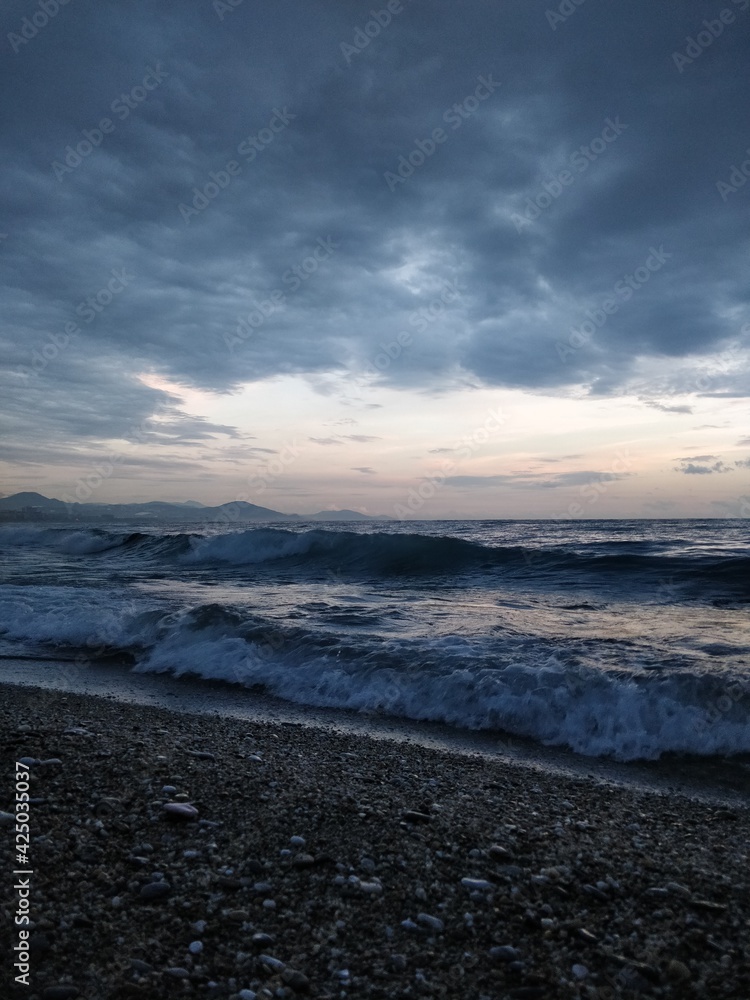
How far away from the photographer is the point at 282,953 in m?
2.73

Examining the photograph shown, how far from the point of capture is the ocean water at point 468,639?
6.71m

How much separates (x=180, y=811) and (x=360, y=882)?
1414 mm

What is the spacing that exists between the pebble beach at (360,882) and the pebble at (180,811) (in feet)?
Result: 0.05

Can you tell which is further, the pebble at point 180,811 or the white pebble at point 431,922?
the pebble at point 180,811

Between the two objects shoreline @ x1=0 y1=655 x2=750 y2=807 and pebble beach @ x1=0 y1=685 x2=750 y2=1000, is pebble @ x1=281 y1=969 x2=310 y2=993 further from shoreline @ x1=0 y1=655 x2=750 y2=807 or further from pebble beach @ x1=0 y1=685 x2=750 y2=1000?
shoreline @ x1=0 y1=655 x2=750 y2=807

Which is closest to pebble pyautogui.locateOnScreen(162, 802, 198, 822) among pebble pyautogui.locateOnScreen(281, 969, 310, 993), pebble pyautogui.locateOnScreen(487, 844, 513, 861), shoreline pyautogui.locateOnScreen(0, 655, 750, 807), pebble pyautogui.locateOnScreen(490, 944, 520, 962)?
pebble pyautogui.locateOnScreen(281, 969, 310, 993)

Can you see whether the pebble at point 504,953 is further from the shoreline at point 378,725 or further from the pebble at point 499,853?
the shoreline at point 378,725

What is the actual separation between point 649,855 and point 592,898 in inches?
31.6

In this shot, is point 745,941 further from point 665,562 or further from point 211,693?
point 665,562

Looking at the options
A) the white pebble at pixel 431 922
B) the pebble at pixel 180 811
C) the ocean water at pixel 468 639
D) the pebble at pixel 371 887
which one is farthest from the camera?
the ocean water at pixel 468 639

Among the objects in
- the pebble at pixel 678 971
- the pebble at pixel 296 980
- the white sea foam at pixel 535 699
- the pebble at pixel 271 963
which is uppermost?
the pebble at pixel 296 980

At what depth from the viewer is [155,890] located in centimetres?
313

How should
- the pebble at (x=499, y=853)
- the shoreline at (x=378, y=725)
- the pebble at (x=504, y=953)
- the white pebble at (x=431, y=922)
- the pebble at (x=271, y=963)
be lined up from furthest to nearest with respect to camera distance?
the shoreline at (x=378, y=725) < the pebble at (x=499, y=853) < the white pebble at (x=431, y=922) < the pebble at (x=504, y=953) < the pebble at (x=271, y=963)

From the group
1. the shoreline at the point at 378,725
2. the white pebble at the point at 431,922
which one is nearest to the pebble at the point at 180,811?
the white pebble at the point at 431,922
